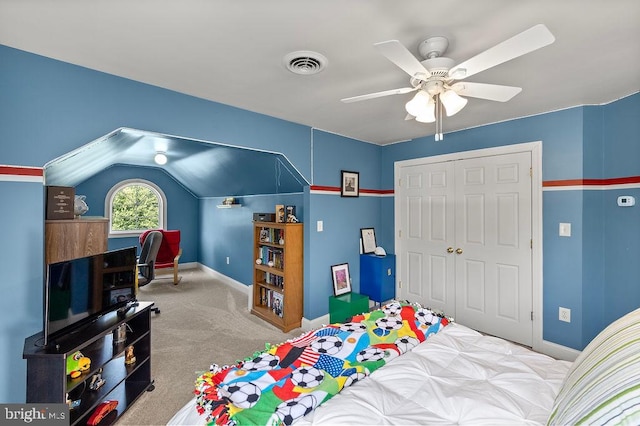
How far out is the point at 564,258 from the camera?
272 centimetres

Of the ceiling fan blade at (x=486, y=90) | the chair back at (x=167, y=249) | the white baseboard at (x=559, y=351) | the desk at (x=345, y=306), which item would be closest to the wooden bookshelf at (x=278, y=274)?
the desk at (x=345, y=306)

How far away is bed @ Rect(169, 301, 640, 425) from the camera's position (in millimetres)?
878

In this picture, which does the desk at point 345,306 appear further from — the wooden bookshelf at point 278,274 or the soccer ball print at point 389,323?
the soccer ball print at point 389,323

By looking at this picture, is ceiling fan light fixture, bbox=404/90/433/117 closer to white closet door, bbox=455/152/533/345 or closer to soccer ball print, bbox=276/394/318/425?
soccer ball print, bbox=276/394/318/425

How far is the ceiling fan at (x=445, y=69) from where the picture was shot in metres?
1.17

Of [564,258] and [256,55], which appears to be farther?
[564,258]

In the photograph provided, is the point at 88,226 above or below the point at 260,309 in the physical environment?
above

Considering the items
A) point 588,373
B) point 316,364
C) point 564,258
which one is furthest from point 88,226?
point 564,258

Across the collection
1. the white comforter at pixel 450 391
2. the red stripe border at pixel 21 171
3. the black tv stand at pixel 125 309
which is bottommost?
the white comforter at pixel 450 391

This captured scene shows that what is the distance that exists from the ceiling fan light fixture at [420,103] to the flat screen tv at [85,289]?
2.20 meters

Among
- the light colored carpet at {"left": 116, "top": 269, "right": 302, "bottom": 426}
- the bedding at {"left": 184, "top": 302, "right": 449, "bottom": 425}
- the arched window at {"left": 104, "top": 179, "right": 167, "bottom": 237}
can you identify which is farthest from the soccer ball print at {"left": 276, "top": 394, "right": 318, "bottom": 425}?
the arched window at {"left": 104, "top": 179, "right": 167, "bottom": 237}

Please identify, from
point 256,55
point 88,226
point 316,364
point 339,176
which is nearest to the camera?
point 316,364

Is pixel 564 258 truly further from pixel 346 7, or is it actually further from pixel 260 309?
pixel 260 309

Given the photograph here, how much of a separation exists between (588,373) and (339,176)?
2.98 metres
